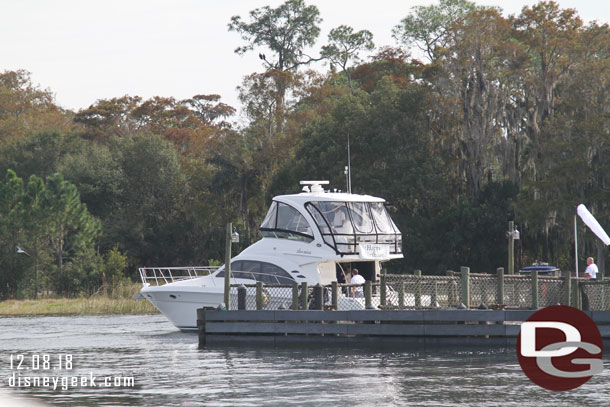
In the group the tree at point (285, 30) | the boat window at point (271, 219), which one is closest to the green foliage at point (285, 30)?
the tree at point (285, 30)

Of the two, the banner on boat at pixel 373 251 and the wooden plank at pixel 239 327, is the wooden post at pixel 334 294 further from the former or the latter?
the banner on boat at pixel 373 251

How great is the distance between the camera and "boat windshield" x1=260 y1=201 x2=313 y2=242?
32.4m

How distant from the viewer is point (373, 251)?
32250 mm

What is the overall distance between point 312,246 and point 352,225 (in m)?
1.51

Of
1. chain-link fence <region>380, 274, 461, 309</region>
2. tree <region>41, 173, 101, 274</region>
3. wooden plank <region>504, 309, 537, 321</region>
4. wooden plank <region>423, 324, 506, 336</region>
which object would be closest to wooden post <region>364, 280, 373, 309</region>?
chain-link fence <region>380, 274, 461, 309</region>

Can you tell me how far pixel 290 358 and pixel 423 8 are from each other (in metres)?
49.0

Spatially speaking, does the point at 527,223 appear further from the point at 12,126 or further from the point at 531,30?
the point at 12,126

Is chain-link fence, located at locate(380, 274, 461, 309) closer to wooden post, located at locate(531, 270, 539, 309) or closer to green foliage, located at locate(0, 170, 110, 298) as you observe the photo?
wooden post, located at locate(531, 270, 539, 309)

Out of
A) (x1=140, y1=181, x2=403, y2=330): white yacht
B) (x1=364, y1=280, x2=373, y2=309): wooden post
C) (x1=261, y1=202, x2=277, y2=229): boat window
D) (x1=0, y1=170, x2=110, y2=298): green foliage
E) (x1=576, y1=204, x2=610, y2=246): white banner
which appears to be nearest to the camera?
(x1=576, y1=204, x2=610, y2=246): white banner

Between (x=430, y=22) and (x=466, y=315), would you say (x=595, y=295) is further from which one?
(x=430, y=22)

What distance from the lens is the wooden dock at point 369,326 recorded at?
26750 millimetres

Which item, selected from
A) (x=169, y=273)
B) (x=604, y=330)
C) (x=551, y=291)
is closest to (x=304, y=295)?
(x=551, y=291)

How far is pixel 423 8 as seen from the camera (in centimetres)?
7088

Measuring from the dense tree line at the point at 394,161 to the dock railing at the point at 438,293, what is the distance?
67.6 ft
